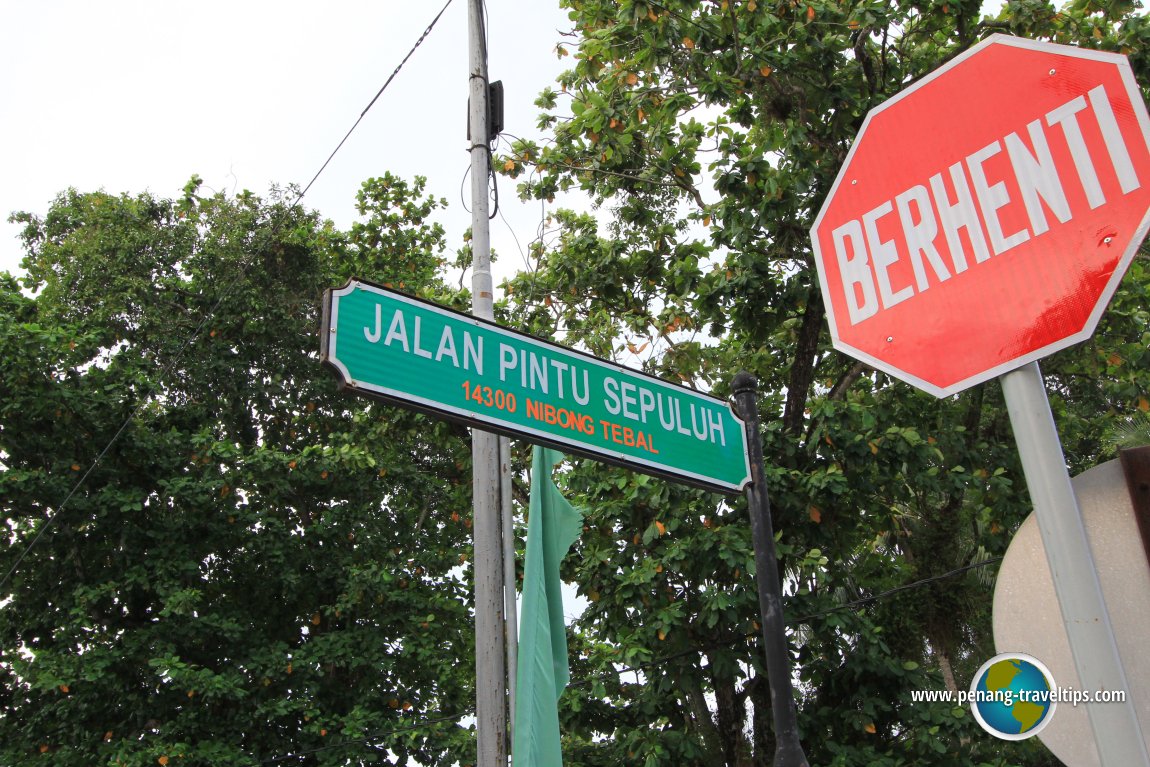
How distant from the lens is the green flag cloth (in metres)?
3.86

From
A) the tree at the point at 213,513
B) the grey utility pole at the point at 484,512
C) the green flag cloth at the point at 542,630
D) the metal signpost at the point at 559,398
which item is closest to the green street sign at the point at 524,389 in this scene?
the metal signpost at the point at 559,398

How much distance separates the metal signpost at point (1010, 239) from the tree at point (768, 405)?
5649mm

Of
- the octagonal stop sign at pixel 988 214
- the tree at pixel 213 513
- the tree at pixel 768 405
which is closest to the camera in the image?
the octagonal stop sign at pixel 988 214

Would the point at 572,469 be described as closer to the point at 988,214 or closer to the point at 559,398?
the point at 559,398

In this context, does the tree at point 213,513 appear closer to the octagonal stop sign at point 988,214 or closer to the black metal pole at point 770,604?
the black metal pole at point 770,604

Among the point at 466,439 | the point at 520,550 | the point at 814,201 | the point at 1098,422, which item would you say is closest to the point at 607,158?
the point at 814,201

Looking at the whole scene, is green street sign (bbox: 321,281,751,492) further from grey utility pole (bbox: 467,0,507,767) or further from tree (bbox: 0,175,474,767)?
tree (bbox: 0,175,474,767)

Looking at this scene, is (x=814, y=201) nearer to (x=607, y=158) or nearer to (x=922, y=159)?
(x=607, y=158)

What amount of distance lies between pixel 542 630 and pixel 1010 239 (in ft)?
9.57

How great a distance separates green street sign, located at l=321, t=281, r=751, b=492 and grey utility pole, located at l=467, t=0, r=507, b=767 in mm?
596

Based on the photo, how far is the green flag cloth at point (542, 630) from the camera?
386 cm

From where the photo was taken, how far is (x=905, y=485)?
911cm

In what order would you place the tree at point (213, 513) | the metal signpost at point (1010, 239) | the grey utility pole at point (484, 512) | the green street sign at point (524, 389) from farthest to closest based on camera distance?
the tree at point (213, 513) → the grey utility pole at point (484, 512) → the green street sign at point (524, 389) → the metal signpost at point (1010, 239)

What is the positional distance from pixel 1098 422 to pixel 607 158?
610 cm
